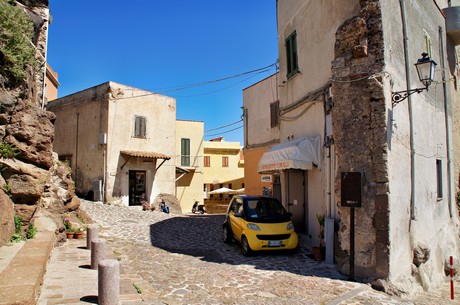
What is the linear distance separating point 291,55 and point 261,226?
6175 millimetres

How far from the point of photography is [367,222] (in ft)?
27.0

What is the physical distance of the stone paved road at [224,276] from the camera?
266 inches

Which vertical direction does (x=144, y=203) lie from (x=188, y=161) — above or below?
below

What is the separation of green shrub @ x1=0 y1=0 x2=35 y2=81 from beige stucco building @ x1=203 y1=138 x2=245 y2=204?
29.2 meters

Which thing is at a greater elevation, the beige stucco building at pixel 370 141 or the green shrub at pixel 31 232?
the beige stucco building at pixel 370 141

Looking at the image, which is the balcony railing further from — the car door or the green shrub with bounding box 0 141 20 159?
the green shrub with bounding box 0 141 20 159

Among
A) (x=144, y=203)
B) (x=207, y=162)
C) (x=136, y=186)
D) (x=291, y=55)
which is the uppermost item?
(x=291, y=55)

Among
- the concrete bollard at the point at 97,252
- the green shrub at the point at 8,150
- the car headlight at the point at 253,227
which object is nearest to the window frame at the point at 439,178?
the car headlight at the point at 253,227

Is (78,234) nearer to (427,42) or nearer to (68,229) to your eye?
(68,229)

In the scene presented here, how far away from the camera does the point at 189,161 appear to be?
3028 centimetres

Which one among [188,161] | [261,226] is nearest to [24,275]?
[261,226]

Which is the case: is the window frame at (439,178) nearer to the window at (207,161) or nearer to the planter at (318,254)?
the planter at (318,254)

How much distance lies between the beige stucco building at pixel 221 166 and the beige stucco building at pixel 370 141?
2520 centimetres

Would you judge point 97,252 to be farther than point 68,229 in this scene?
No
